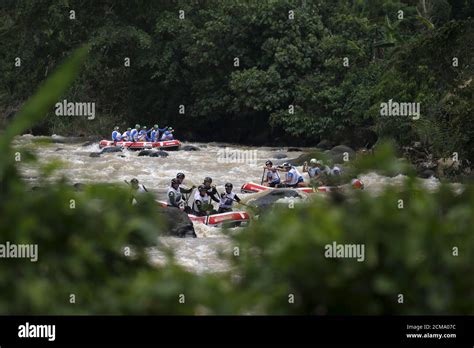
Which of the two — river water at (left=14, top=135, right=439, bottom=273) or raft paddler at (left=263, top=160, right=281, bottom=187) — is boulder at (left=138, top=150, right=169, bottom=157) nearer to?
river water at (left=14, top=135, right=439, bottom=273)

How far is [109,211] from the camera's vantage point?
2.31 metres

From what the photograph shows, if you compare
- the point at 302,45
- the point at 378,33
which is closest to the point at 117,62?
the point at 302,45

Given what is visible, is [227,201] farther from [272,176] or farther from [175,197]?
[272,176]

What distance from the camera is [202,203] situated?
16672 millimetres

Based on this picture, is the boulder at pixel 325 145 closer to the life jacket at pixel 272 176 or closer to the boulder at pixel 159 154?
the boulder at pixel 159 154

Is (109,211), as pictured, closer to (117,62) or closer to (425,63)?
(425,63)

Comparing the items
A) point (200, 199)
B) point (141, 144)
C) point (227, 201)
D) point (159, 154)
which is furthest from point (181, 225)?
point (141, 144)

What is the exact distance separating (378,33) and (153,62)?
8776 millimetres

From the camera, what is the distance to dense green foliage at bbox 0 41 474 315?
218 cm

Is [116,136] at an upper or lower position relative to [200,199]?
upper

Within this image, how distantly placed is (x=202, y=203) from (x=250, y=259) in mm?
14340

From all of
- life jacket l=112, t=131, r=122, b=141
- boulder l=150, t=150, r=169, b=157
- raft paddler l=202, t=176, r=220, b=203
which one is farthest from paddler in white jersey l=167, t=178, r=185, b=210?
life jacket l=112, t=131, r=122, b=141

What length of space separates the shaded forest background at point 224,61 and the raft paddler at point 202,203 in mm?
9646

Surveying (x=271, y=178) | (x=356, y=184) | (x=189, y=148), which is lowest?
(x=271, y=178)
